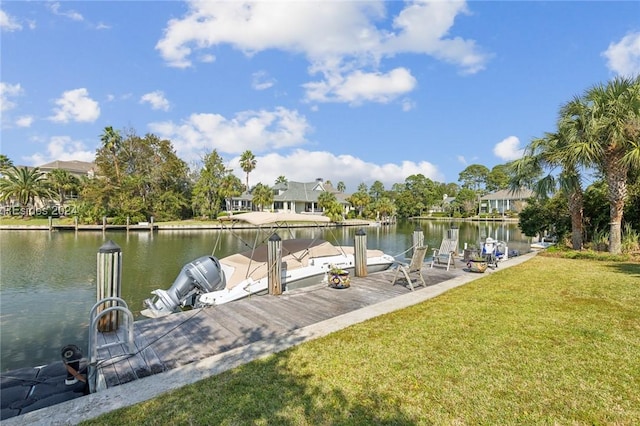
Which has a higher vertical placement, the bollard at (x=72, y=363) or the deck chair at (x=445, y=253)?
the deck chair at (x=445, y=253)

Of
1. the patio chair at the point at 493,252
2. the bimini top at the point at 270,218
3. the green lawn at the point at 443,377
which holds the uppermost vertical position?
the bimini top at the point at 270,218

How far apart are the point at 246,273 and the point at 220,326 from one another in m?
2.43

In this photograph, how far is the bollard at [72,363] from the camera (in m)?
3.75

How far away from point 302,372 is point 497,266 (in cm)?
856

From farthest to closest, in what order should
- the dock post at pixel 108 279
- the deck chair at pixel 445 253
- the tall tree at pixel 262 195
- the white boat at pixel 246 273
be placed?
the tall tree at pixel 262 195, the deck chair at pixel 445 253, the white boat at pixel 246 273, the dock post at pixel 108 279

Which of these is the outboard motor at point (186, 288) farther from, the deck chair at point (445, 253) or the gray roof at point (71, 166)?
the gray roof at point (71, 166)

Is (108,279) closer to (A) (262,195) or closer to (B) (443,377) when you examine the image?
(B) (443,377)

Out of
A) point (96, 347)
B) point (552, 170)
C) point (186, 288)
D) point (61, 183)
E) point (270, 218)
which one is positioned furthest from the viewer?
point (61, 183)

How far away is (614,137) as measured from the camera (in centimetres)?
1042

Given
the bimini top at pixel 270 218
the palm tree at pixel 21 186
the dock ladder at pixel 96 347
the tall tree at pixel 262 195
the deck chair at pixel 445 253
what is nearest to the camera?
the dock ladder at pixel 96 347

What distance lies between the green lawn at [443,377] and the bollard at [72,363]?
1244 mm

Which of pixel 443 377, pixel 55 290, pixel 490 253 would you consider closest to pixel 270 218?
pixel 443 377

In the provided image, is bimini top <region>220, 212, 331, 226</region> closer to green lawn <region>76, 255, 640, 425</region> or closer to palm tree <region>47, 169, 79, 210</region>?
green lawn <region>76, 255, 640, 425</region>

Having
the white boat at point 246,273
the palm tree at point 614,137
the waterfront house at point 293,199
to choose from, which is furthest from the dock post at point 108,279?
the waterfront house at point 293,199
